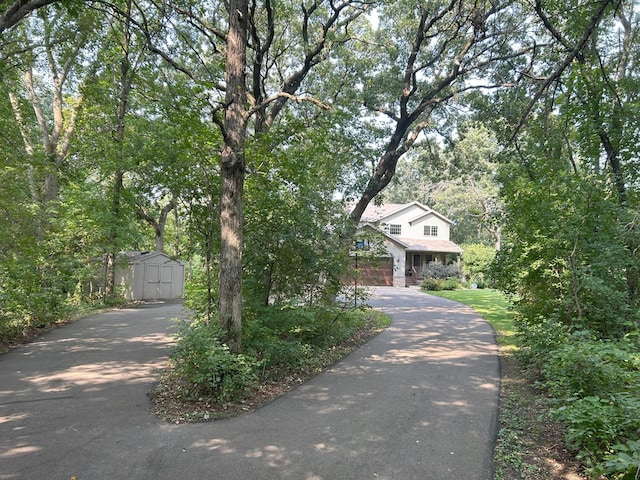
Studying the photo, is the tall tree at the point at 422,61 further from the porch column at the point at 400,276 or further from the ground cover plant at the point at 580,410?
the porch column at the point at 400,276

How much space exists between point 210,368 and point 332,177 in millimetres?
6453

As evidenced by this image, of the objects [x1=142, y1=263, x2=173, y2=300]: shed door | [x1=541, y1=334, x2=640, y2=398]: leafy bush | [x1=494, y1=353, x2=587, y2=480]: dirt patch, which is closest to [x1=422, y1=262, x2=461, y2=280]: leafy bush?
[x1=142, y1=263, x2=173, y2=300]: shed door

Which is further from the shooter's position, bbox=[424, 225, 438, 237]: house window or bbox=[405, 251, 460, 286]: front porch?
bbox=[424, 225, 438, 237]: house window

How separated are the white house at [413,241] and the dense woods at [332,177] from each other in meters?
16.8

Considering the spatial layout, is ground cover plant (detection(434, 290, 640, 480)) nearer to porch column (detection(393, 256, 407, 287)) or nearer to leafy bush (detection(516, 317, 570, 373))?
leafy bush (detection(516, 317, 570, 373))

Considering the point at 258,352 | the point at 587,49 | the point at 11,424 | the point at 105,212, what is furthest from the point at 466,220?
the point at 11,424

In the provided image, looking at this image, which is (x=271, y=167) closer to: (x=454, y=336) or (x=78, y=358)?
(x=78, y=358)

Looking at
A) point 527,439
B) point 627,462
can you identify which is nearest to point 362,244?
point 527,439

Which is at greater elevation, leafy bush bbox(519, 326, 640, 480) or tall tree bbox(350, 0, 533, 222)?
tall tree bbox(350, 0, 533, 222)

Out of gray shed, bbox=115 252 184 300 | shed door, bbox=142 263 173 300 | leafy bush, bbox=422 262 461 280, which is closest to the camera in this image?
gray shed, bbox=115 252 184 300

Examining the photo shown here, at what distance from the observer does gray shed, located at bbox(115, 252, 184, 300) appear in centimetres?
1791

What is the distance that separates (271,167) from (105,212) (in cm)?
1021

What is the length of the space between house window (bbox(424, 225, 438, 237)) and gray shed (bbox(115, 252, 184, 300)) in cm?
2222

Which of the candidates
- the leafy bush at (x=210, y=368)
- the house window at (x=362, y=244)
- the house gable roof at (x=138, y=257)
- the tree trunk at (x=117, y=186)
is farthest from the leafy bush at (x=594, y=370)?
the house gable roof at (x=138, y=257)
